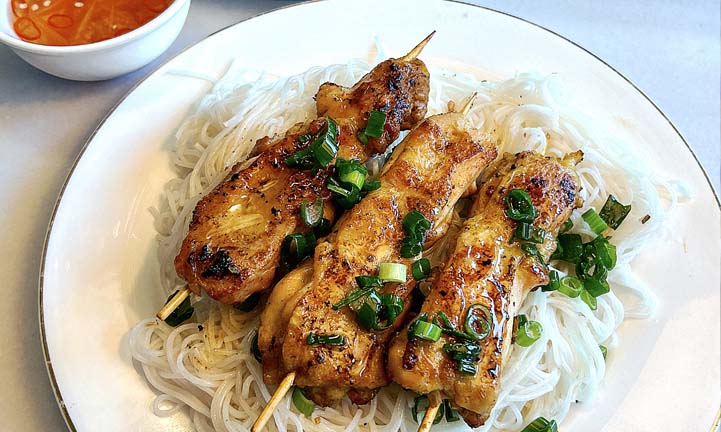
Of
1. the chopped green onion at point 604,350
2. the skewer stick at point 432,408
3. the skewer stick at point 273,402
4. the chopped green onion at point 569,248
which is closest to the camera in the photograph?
the skewer stick at point 273,402

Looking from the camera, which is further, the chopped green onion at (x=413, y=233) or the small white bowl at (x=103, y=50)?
the small white bowl at (x=103, y=50)

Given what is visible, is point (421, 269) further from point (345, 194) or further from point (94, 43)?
point (94, 43)

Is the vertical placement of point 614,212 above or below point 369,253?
above

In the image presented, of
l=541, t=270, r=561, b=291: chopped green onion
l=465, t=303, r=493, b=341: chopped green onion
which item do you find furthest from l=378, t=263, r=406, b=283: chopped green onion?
l=541, t=270, r=561, b=291: chopped green onion

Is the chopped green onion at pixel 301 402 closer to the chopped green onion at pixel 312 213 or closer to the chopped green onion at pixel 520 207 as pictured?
the chopped green onion at pixel 312 213

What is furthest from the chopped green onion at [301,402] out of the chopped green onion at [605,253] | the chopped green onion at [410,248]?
the chopped green onion at [605,253]

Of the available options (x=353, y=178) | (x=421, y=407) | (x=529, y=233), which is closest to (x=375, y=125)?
(x=353, y=178)

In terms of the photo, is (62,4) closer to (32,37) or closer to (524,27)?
(32,37)
